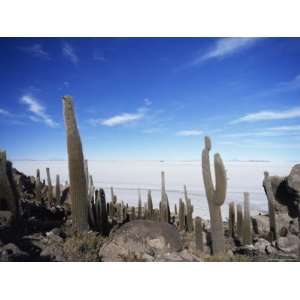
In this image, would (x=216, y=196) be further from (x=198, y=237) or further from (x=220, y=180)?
(x=198, y=237)

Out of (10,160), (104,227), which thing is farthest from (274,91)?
(10,160)

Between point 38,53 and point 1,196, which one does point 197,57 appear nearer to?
point 38,53

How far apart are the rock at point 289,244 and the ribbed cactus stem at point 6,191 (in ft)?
14.7

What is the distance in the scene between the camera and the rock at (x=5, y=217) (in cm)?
555

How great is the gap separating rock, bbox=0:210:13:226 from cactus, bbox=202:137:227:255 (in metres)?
3.33

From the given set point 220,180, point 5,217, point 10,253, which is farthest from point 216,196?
point 5,217

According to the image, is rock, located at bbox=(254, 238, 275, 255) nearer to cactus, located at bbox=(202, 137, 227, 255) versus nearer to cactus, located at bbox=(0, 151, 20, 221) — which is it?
cactus, located at bbox=(202, 137, 227, 255)

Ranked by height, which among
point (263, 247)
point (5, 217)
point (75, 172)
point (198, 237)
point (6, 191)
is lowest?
point (263, 247)

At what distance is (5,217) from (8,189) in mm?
476

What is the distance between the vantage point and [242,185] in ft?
44.0

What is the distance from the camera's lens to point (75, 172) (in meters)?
5.53

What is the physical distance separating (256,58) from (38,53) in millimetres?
3387

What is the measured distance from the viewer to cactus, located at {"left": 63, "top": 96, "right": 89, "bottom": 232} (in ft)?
18.1

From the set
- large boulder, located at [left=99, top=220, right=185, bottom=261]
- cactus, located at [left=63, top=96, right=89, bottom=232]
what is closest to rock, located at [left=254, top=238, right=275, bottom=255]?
large boulder, located at [left=99, top=220, right=185, bottom=261]
